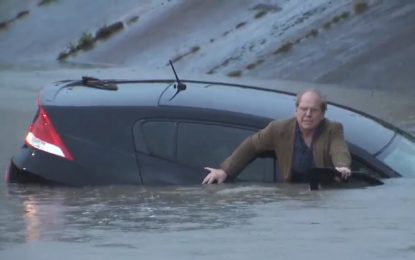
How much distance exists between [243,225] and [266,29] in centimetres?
2155

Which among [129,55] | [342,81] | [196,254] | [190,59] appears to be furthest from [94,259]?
[129,55]

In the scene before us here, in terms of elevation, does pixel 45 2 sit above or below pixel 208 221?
above

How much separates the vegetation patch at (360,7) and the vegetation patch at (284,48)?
6.51 ft

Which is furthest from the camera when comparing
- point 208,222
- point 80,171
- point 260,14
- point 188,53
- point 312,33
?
point 260,14

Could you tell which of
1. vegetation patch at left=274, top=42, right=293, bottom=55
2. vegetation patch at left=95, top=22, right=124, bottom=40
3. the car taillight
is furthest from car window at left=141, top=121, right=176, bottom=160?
vegetation patch at left=95, top=22, right=124, bottom=40

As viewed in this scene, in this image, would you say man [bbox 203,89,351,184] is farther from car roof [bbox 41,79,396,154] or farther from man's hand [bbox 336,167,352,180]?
car roof [bbox 41,79,396,154]

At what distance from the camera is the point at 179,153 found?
873 cm

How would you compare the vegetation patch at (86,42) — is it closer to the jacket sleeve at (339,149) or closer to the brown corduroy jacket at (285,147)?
the brown corduroy jacket at (285,147)

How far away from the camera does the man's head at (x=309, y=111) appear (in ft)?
28.7

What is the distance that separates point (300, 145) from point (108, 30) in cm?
2574

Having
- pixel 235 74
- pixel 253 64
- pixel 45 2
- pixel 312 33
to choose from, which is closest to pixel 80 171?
pixel 235 74

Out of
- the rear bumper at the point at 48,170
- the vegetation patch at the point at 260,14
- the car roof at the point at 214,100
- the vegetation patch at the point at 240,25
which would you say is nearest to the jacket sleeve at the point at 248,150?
the car roof at the point at 214,100

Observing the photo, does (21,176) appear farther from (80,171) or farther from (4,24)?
(4,24)

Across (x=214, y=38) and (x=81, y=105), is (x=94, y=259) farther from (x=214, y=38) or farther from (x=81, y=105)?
(x=214, y=38)
